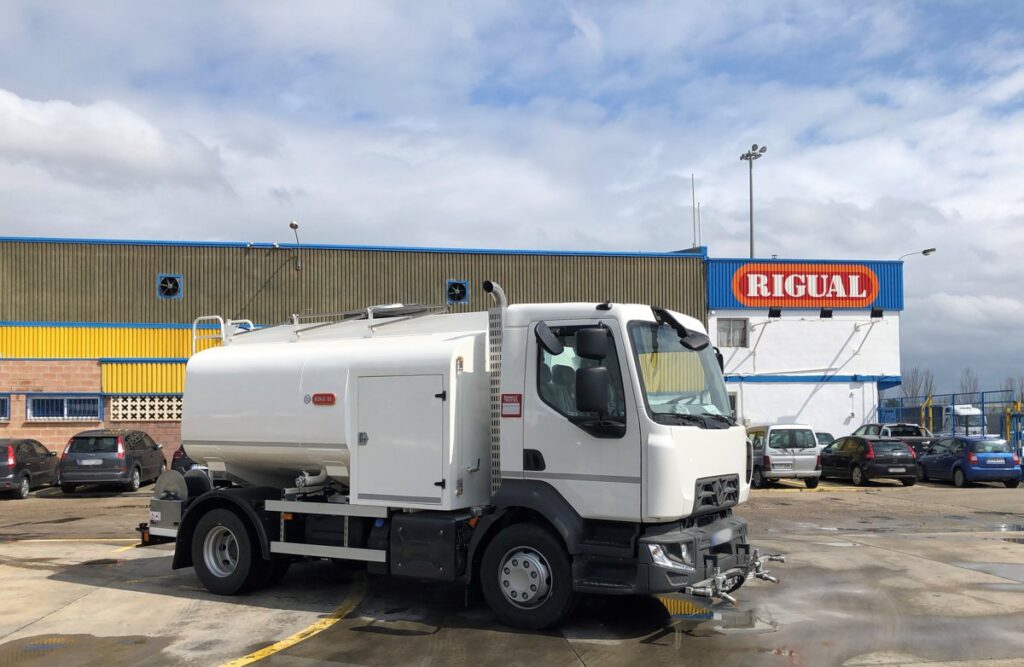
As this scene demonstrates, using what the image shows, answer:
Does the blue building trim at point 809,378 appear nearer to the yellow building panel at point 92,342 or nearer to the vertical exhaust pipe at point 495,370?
the yellow building panel at point 92,342

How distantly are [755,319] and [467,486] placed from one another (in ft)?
87.7

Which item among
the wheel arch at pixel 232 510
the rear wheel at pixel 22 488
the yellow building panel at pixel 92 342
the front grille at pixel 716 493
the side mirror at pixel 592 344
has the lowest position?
the rear wheel at pixel 22 488

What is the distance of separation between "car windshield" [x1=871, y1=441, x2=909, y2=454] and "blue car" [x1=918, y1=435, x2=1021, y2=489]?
1.60 metres

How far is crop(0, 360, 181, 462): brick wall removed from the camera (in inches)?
1056

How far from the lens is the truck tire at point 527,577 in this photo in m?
7.50

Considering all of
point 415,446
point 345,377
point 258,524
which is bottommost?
point 258,524

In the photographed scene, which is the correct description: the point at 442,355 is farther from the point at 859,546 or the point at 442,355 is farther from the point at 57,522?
the point at 57,522

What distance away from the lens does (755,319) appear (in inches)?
1303

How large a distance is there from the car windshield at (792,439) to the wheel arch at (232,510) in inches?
656

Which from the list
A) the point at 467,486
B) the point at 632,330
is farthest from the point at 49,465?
the point at 632,330

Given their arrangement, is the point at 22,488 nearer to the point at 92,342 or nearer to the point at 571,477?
the point at 92,342

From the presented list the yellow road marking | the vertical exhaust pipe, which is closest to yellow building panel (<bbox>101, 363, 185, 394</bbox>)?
the yellow road marking

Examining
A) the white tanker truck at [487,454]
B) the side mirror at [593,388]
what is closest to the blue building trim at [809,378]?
the white tanker truck at [487,454]

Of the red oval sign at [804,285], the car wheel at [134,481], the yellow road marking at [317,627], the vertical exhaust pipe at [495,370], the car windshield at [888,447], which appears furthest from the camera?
the red oval sign at [804,285]
